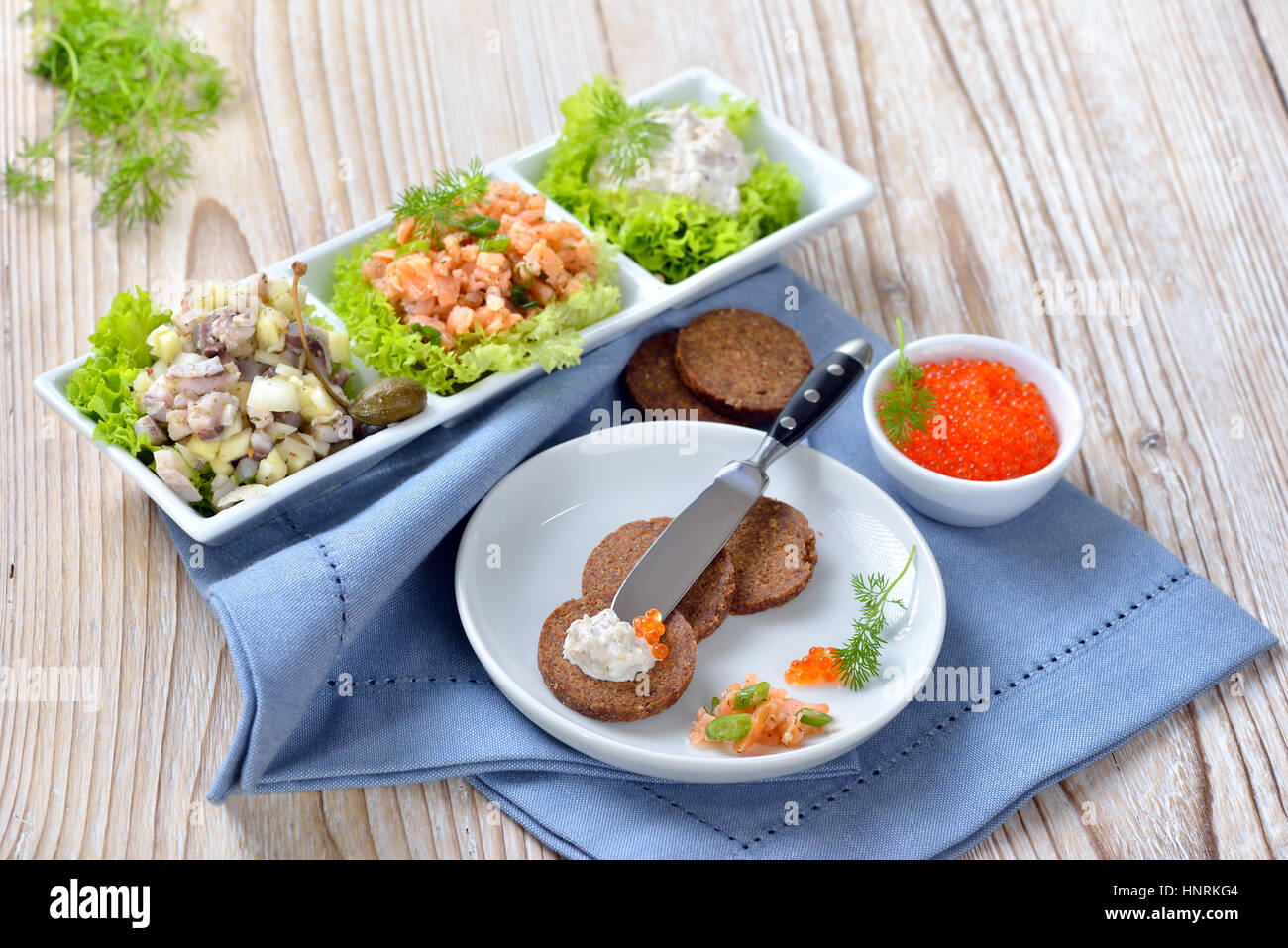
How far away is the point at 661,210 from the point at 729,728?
168 centimetres

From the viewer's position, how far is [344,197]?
12.7 ft

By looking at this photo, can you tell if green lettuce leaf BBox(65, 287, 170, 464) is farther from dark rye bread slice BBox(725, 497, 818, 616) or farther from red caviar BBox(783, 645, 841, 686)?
red caviar BBox(783, 645, 841, 686)

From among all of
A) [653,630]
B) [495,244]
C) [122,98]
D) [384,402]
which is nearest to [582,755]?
[653,630]

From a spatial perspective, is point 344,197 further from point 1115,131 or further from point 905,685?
point 1115,131

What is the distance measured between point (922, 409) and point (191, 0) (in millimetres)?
3167

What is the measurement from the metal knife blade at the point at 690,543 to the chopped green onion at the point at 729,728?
308 mm

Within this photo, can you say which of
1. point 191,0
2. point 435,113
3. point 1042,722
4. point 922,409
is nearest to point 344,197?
point 435,113

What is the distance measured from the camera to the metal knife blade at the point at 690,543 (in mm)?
2707

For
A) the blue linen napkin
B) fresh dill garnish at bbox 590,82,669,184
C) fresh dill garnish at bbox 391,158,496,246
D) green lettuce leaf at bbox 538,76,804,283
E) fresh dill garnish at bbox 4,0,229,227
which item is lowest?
the blue linen napkin

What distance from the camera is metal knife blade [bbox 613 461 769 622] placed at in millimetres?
2707

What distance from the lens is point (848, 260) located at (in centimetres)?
387

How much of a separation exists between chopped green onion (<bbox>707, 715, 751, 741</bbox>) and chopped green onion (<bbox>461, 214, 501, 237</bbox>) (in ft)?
4.98

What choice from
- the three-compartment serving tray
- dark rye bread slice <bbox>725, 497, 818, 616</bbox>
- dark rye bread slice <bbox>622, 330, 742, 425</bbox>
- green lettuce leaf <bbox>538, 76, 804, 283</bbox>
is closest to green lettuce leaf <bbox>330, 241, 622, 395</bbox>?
the three-compartment serving tray

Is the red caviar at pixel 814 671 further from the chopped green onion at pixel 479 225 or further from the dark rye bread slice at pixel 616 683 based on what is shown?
the chopped green onion at pixel 479 225
